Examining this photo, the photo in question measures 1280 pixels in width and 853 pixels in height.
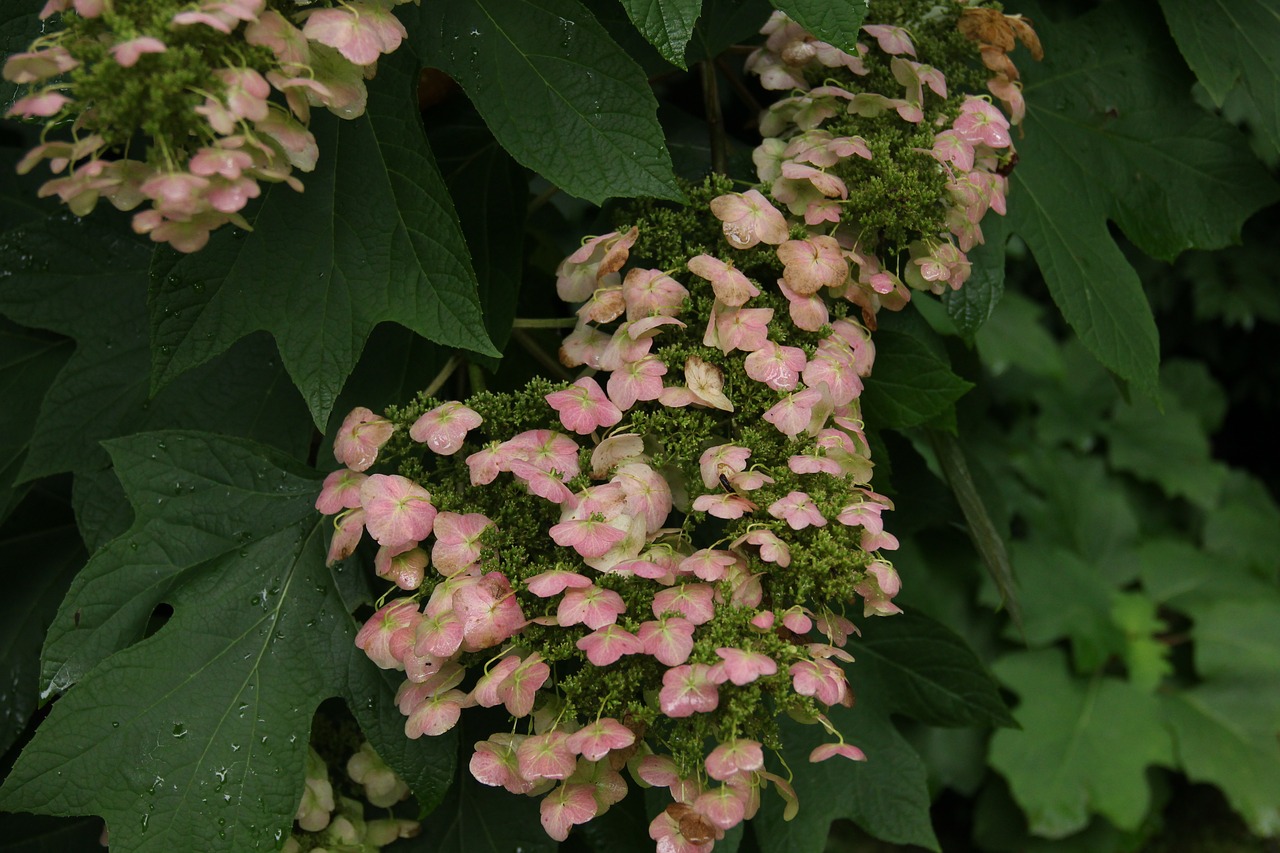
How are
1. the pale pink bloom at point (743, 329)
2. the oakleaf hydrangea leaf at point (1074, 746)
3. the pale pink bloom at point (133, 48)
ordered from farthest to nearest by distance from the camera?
1. the oakleaf hydrangea leaf at point (1074, 746)
2. the pale pink bloom at point (743, 329)
3. the pale pink bloom at point (133, 48)

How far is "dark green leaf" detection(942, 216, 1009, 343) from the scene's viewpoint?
1149 mm

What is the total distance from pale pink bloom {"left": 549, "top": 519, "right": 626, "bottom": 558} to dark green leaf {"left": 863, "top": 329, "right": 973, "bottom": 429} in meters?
0.37

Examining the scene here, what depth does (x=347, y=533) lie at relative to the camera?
0.91m

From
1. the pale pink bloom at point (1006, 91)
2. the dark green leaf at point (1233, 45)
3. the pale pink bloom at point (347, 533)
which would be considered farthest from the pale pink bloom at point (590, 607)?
the dark green leaf at point (1233, 45)

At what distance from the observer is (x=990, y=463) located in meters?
2.91

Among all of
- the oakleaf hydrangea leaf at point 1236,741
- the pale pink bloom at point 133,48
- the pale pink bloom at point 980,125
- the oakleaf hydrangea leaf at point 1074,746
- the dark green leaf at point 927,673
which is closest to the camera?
the pale pink bloom at point 133,48

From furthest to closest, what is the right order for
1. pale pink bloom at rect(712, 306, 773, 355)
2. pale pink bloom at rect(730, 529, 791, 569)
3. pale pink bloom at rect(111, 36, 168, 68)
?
pale pink bloom at rect(712, 306, 773, 355), pale pink bloom at rect(730, 529, 791, 569), pale pink bloom at rect(111, 36, 168, 68)

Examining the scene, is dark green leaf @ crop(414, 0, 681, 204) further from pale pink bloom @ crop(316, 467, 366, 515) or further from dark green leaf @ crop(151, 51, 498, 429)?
pale pink bloom @ crop(316, 467, 366, 515)

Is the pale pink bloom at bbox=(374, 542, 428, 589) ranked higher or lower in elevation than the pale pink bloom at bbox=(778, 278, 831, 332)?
lower

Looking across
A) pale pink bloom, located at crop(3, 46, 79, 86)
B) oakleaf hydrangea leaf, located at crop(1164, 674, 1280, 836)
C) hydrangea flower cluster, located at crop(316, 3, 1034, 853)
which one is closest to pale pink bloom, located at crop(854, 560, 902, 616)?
hydrangea flower cluster, located at crop(316, 3, 1034, 853)

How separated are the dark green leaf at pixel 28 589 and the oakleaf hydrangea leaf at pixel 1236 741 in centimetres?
303

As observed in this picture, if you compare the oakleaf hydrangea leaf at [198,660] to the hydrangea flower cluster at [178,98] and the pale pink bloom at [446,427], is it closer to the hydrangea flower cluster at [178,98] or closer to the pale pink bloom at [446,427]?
the pale pink bloom at [446,427]

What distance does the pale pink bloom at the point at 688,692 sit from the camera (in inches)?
28.5

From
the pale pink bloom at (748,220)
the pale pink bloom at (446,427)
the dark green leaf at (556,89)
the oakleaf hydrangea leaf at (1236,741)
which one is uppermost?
the dark green leaf at (556,89)
